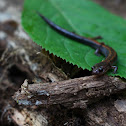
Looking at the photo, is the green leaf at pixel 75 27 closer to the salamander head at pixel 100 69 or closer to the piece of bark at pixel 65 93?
the salamander head at pixel 100 69

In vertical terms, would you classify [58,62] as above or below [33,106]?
above

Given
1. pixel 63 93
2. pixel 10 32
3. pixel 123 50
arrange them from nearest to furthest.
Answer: pixel 63 93 → pixel 123 50 → pixel 10 32

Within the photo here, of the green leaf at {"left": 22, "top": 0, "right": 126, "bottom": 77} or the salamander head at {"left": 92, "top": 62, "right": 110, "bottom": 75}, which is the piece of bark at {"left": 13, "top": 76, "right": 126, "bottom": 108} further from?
the green leaf at {"left": 22, "top": 0, "right": 126, "bottom": 77}

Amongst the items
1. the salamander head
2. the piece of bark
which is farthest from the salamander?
the piece of bark

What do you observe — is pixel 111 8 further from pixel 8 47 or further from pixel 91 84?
pixel 91 84

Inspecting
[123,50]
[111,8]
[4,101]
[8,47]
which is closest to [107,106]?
[123,50]

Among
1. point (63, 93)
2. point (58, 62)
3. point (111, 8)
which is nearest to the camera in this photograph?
point (63, 93)

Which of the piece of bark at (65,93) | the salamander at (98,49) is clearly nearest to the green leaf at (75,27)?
the salamander at (98,49)

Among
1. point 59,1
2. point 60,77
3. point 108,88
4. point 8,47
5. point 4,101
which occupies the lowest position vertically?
point 4,101
